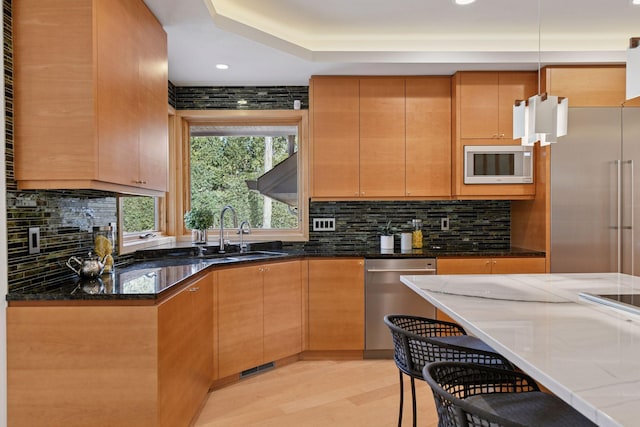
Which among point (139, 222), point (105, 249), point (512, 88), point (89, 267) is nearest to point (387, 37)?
point (512, 88)

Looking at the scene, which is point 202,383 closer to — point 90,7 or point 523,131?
point 90,7

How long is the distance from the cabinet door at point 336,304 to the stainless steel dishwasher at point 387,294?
0.06m

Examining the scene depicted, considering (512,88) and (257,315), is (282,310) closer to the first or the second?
(257,315)

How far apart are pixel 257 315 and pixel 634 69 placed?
8.50ft

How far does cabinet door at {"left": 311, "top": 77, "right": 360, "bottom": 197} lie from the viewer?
3.73 meters

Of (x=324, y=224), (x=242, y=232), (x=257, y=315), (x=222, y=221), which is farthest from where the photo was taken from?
(x=324, y=224)

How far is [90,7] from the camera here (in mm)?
1896

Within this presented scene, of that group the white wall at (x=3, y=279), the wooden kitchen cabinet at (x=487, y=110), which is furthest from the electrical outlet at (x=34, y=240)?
the wooden kitchen cabinet at (x=487, y=110)

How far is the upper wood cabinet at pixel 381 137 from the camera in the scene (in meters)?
3.74

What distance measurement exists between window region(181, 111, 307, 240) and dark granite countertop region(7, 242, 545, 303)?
369 mm

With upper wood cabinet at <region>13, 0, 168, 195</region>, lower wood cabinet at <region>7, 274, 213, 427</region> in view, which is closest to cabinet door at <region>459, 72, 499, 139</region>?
upper wood cabinet at <region>13, 0, 168, 195</region>

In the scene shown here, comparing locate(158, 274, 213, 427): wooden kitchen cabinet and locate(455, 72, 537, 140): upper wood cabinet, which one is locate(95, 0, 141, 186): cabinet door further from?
locate(455, 72, 537, 140): upper wood cabinet

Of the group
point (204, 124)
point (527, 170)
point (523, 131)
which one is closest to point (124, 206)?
point (204, 124)

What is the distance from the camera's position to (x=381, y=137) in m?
3.76
